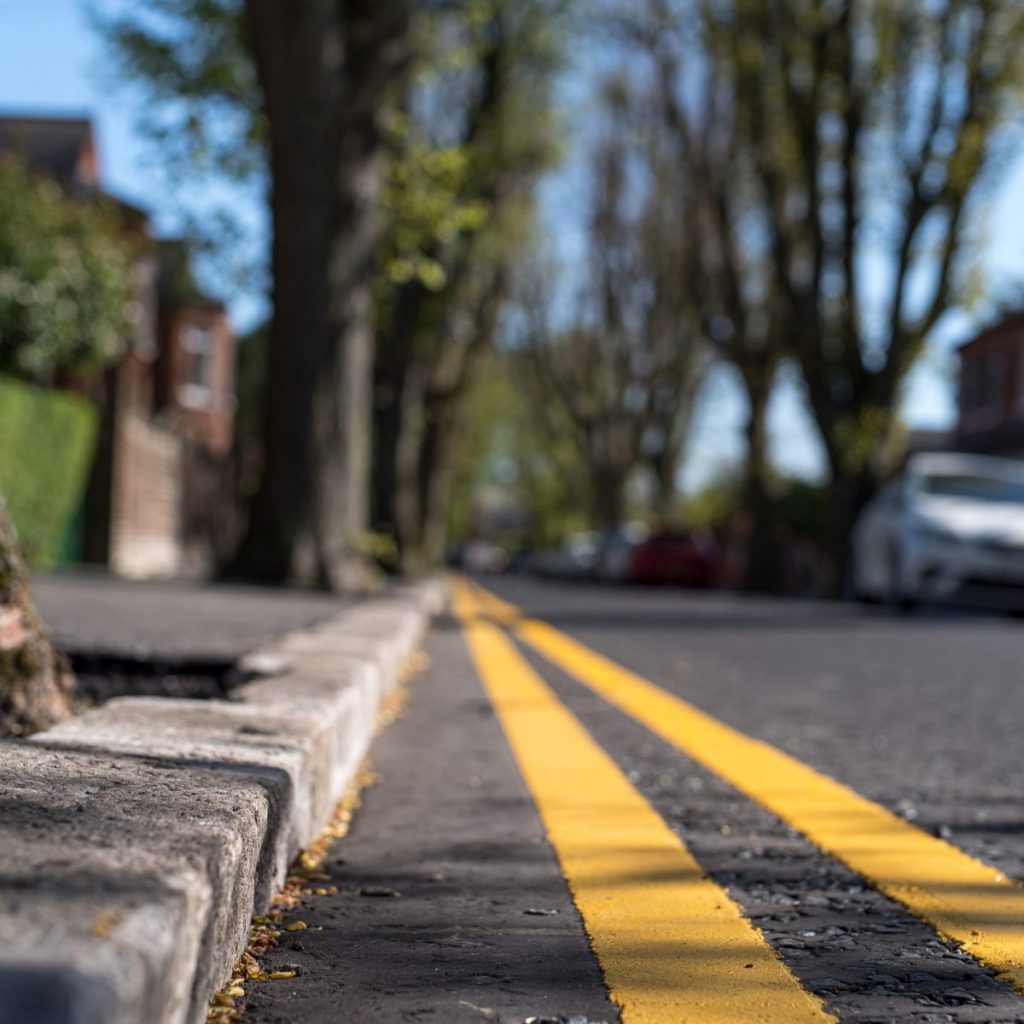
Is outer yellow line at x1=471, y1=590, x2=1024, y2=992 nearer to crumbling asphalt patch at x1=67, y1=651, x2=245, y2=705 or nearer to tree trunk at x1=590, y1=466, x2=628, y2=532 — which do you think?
crumbling asphalt patch at x1=67, y1=651, x2=245, y2=705

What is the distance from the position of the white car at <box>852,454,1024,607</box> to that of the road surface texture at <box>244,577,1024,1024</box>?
6657 millimetres

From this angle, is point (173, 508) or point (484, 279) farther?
point (484, 279)

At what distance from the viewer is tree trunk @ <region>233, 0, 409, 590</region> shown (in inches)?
469

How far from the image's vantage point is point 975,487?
14227mm

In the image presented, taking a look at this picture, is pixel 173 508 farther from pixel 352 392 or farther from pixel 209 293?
pixel 352 392

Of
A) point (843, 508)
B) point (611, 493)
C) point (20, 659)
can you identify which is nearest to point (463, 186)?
point (843, 508)

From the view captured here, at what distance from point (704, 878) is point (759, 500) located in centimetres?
2685

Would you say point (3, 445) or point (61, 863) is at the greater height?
point (3, 445)

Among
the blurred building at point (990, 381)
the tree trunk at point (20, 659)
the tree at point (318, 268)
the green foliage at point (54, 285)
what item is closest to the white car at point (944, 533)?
the tree at point (318, 268)

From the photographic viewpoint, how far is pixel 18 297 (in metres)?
19.8

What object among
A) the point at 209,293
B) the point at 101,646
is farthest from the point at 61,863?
the point at 209,293

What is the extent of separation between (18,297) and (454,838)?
18090mm

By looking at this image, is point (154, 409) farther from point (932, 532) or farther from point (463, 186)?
point (932, 532)

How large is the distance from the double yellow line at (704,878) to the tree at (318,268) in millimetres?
7172
